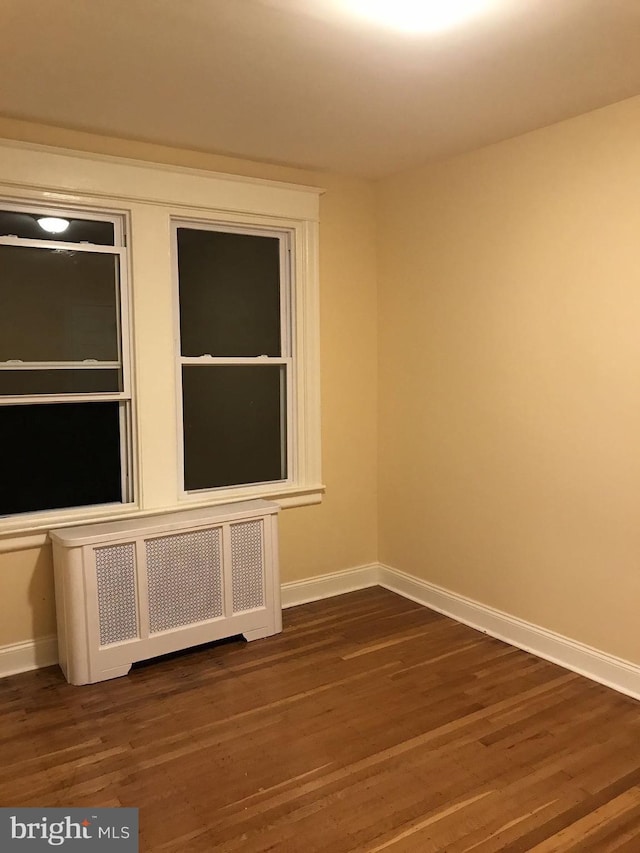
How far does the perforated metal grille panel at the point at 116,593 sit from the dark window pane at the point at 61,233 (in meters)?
1.51

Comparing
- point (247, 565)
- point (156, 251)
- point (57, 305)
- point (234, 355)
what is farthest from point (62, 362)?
point (247, 565)

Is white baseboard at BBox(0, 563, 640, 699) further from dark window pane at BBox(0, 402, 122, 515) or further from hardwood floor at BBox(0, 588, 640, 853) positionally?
dark window pane at BBox(0, 402, 122, 515)

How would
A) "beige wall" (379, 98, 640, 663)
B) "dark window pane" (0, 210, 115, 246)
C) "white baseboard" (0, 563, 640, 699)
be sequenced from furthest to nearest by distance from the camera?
"dark window pane" (0, 210, 115, 246), "white baseboard" (0, 563, 640, 699), "beige wall" (379, 98, 640, 663)

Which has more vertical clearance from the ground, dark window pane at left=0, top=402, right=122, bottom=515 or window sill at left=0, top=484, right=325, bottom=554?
dark window pane at left=0, top=402, right=122, bottom=515

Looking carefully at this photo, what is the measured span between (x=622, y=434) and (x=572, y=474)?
0.32 meters

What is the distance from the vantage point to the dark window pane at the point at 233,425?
388 cm

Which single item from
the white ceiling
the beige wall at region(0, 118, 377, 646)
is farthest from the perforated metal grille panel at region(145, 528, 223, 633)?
the white ceiling

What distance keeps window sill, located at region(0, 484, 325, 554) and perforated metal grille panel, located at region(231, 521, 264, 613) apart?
30 centimetres

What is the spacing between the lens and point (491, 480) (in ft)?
12.0

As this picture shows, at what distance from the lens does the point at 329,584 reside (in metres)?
4.30

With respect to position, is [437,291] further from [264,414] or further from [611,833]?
[611,833]

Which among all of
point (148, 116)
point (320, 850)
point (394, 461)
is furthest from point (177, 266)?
point (320, 850)

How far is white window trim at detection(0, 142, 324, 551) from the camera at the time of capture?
3230mm
